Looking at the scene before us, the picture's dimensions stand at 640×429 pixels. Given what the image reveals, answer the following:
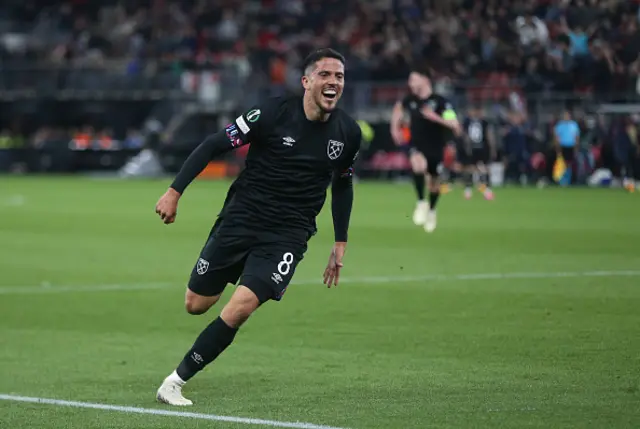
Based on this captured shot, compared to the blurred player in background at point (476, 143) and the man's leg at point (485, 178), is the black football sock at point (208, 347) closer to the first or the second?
the man's leg at point (485, 178)

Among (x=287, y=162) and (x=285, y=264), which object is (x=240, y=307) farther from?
(x=287, y=162)

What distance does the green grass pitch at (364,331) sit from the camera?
8203 millimetres

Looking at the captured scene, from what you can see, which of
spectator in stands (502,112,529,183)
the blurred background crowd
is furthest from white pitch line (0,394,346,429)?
spectator in stands (502,112,529,183)

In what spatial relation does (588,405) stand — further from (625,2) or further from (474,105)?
(474,105)

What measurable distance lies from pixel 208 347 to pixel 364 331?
3.65m

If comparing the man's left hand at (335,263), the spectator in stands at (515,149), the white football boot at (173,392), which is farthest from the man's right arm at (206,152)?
the spectator in stands at (515,149)

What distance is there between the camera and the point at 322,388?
8.97 meters

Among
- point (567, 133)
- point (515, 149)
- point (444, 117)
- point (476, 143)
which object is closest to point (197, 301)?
point (444, 117)

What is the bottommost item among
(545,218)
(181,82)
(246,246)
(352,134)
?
(181,82)

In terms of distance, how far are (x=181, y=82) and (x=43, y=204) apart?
1674 cm

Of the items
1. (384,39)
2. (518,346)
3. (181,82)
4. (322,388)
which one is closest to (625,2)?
(384,39)

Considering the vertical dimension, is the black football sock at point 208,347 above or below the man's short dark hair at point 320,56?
below

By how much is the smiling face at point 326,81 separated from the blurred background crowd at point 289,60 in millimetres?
23261

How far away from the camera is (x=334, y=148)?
28.4 feet
